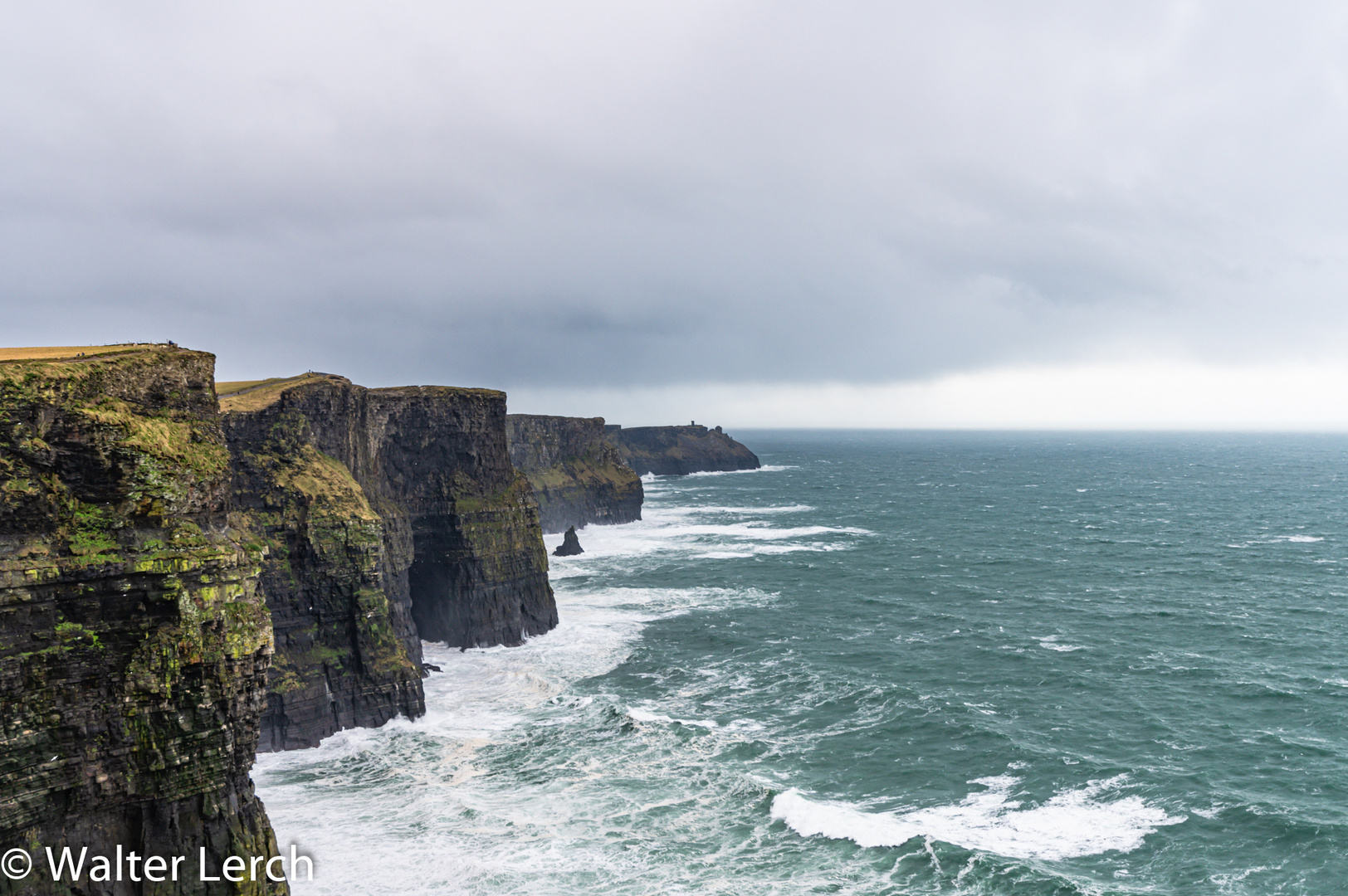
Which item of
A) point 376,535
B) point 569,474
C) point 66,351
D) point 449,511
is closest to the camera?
point 66,351

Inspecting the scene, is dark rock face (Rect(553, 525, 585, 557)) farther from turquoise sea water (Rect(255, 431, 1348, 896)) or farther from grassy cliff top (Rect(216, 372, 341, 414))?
grassy cliff top (Rect(216, 372, 341, 414))

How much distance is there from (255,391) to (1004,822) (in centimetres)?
4455

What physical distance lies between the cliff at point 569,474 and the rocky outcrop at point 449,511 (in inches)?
2213

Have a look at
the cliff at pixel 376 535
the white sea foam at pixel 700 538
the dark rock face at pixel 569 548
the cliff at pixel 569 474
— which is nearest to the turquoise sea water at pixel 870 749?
the cliff at pixel 376 535

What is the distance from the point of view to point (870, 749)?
1640 inches

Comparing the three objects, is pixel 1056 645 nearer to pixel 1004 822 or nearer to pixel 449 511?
pixel 1004 822

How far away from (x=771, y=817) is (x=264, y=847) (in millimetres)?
18673

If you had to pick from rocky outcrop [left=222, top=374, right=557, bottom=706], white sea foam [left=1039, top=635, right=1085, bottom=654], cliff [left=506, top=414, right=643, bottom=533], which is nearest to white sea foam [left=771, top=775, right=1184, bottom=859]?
white sea foam [left=1039, top=635, right=1085, bottom=654]

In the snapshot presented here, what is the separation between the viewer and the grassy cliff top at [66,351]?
87.1 feet

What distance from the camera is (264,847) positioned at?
25.3 metres

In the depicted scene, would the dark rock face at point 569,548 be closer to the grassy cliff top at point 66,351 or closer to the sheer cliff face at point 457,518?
the sheer cliff face at point 457,518

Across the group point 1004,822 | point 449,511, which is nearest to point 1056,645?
point 1004,822

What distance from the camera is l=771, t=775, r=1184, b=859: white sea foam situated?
3206 cm

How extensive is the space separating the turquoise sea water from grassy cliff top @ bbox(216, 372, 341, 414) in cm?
1814
